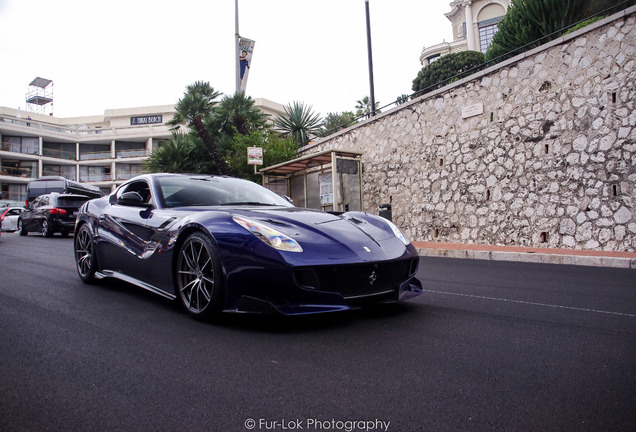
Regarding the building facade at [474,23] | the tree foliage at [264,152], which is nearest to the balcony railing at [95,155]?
the building facade at [474,23]

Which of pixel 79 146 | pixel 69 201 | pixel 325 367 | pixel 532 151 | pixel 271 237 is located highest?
pixel 79 146

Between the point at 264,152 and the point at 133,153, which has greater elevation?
the point at 133,153

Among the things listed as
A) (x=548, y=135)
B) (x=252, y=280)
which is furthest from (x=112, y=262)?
(x=548, y=135)

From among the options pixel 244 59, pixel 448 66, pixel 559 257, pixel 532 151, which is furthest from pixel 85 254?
pixel 448 66

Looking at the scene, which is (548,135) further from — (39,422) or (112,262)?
(39,422)

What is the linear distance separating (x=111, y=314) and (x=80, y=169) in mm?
58844

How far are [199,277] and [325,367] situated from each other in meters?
1.39

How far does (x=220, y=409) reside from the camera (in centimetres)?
185

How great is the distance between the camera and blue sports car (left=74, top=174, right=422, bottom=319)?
9.63ft

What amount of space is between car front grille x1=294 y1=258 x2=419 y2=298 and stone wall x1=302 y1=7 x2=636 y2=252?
25.9ft

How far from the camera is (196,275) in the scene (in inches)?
132

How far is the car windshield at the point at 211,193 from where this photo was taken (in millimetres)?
4117

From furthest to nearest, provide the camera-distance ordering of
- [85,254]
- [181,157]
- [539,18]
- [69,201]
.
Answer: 1. [181,157]
2. [69,201]
3. [539,18]
4. [85,254]

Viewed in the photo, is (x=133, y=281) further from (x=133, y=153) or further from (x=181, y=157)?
(x=133, y=153)
